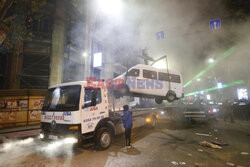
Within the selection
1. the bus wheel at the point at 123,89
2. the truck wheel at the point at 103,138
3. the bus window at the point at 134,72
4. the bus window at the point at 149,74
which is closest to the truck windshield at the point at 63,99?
the truck wheel at the point at 103,138

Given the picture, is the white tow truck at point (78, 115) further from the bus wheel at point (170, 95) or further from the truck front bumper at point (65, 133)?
the bus wheel at point (170, 95)

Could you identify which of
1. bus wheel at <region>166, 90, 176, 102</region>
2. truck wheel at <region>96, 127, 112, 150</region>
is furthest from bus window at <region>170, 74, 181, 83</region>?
truck wheel at <region>96, 127, 112, 150</region>

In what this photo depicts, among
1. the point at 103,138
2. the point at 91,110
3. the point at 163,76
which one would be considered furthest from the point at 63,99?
the point at 163,76

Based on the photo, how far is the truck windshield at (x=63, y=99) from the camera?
4.21 m

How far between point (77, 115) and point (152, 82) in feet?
18.3

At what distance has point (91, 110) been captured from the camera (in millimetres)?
4508

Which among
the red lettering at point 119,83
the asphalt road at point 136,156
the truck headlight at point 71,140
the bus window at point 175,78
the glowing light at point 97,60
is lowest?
the asphalt road at point 136,156

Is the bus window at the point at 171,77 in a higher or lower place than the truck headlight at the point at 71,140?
higher

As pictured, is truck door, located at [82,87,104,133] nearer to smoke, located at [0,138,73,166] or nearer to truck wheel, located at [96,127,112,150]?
truck wheel, located at [96,127,112,150]

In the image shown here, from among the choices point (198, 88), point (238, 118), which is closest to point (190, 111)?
point (238, 118)

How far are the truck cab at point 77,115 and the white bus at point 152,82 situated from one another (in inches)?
114

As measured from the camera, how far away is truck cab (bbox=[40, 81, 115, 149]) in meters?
4.04

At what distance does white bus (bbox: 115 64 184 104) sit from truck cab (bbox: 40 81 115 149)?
291cm

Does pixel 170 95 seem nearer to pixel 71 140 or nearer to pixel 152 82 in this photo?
pixel 152 82
